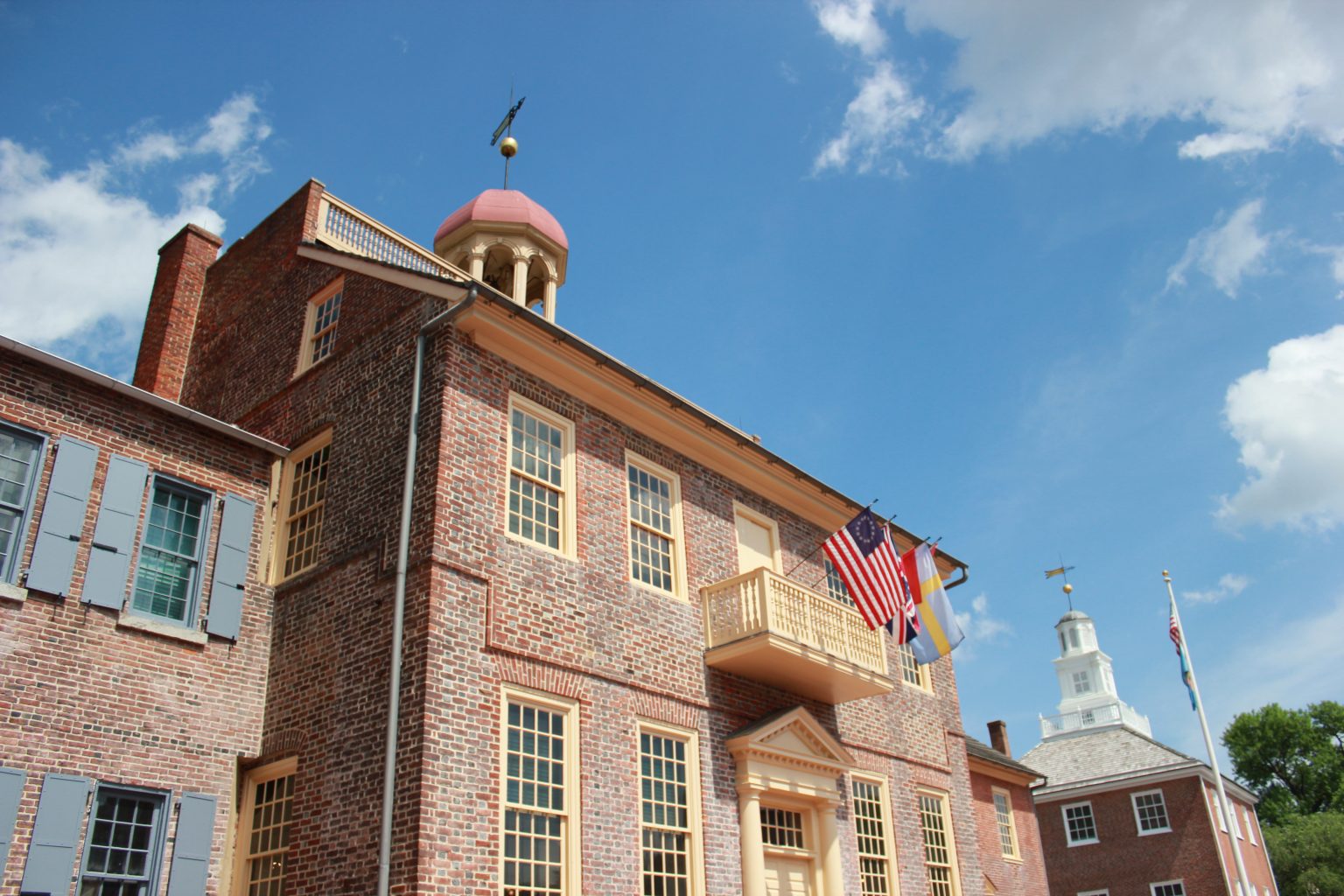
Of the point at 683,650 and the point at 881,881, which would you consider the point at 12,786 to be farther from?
the point at 881,881

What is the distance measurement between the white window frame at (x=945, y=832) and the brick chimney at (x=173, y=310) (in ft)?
46.9

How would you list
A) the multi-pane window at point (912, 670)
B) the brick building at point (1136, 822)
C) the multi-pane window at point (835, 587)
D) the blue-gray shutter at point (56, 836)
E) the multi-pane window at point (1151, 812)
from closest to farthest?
the blue-gray shutter at point (56, 836) < the multi-pane window at point (835, 587) < the multi-pane window at point (912, 670) < the brick building at point (1136, 822) < the multi-pane window at point (1151, 812)

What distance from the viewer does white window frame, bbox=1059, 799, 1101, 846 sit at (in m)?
35.6

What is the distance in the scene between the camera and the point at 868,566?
14.9m

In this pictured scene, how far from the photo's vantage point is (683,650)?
14141 mm

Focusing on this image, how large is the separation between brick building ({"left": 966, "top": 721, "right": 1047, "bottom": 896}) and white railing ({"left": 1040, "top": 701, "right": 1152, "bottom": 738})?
66.0 feet

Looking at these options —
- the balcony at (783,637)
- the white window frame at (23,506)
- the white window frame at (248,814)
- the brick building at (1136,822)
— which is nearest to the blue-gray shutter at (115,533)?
the white window frame at (23,506)

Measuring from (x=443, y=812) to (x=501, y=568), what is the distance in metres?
2.84

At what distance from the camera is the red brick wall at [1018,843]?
23281 mm

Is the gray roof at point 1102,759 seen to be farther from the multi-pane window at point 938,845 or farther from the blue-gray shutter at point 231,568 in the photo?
the blue-gray shutter at point 231,568

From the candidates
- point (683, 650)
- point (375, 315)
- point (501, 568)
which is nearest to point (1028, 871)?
point (683, 650)

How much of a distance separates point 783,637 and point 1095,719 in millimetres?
39410

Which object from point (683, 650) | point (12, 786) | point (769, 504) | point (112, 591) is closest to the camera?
point (12, 786)

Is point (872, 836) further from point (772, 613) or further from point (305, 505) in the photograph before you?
point (305, 505)
